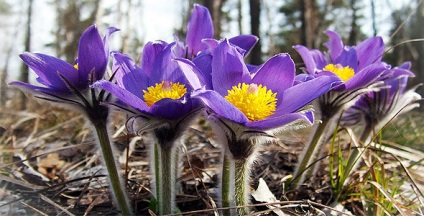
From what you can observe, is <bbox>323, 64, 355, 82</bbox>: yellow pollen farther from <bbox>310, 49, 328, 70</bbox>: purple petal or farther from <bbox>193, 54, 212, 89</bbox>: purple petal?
<bbox>193, 54, 212, 89</bbox>: purple petal

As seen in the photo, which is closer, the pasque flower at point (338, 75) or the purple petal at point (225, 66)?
the purple petal at point (225, 66)

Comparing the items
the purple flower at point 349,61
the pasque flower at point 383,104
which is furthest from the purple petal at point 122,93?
the pasque flower at point 383,104

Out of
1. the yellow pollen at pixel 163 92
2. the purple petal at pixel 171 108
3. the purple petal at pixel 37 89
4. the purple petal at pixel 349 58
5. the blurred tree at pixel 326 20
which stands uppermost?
the blurred tree at pixel 326 20

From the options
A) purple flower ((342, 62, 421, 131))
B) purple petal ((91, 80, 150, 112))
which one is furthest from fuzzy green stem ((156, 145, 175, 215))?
purple flower ((342, 62, 421, 131))

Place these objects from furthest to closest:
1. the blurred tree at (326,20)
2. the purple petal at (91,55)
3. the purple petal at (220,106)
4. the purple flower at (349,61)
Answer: the blurred tree at (326,20), the purple flower at (349,61), the purple petal at (91,55), the purple petal at (220,106)

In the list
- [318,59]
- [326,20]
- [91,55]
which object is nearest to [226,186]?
[91,55]

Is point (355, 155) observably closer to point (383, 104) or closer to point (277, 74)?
point (383, 104)

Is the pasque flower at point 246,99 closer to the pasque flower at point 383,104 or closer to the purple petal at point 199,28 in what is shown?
the purple petal at point 199,28
